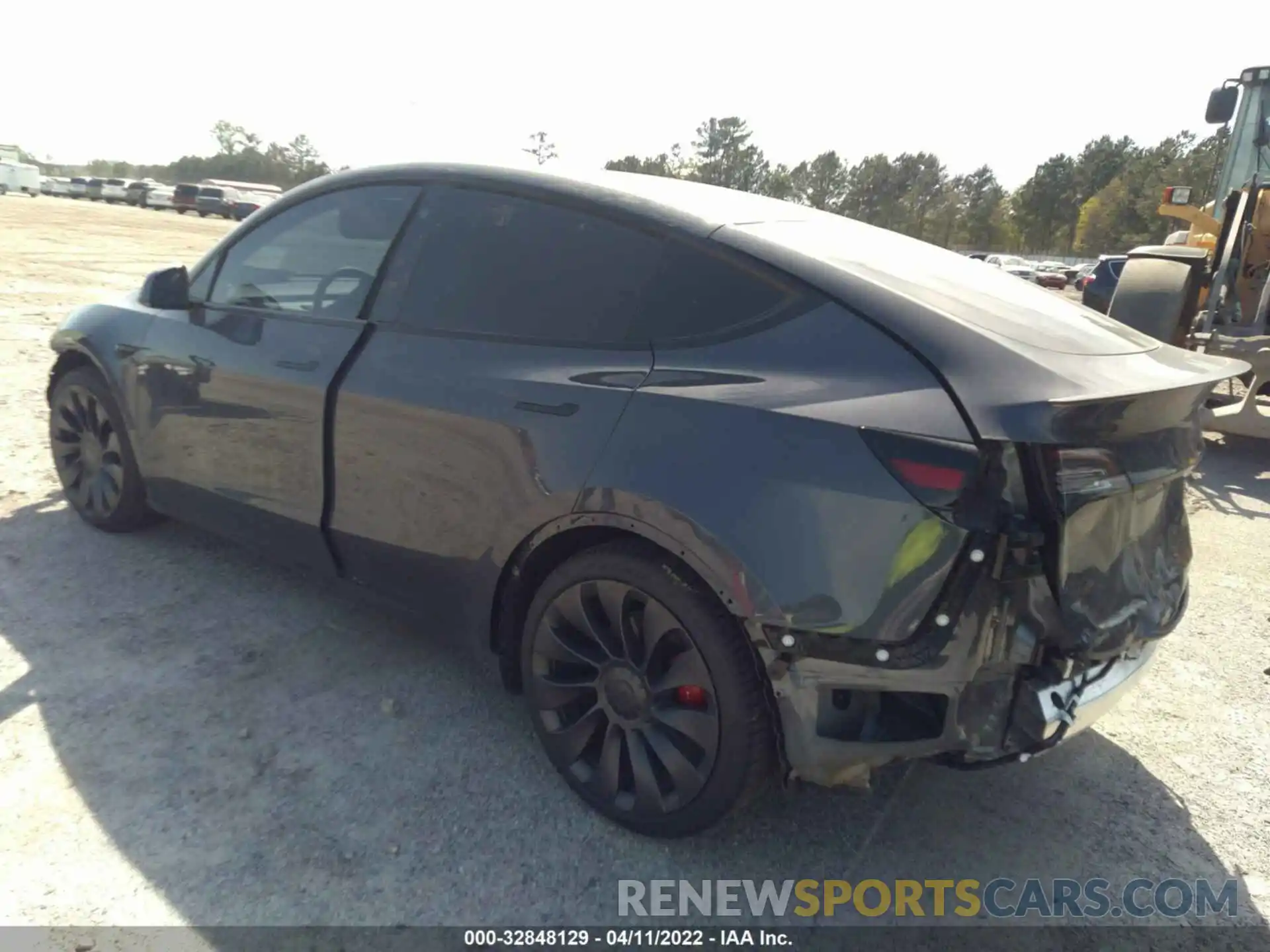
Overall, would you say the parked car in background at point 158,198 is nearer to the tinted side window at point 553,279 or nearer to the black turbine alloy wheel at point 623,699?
the tinted side window at point 553,279

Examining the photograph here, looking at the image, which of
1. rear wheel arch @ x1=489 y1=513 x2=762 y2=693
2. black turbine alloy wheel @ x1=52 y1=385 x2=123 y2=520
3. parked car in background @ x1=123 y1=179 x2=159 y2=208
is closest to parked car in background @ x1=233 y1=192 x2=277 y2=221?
parked car in background @ x1=123 y1=179 x2=159 y2=208

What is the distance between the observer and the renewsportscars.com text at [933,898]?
2.22 m

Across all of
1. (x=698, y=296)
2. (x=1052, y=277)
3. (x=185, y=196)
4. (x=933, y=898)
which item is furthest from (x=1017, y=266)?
(x=933, y=898)

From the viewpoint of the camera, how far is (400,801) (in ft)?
8.13

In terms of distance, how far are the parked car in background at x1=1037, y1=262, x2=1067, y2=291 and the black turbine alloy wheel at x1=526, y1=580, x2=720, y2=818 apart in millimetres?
38247

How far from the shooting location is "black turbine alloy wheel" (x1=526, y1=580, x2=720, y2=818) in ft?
7.31

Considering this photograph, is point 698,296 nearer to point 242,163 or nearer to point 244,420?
point 244,420

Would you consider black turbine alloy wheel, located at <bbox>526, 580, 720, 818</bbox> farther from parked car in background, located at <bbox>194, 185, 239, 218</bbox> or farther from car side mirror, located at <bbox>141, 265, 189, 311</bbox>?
parked car in background, located at <bbox>194, 185, 239, 218</bbox>

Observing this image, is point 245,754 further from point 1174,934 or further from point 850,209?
point 850,209

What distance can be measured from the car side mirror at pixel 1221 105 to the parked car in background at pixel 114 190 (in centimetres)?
6124

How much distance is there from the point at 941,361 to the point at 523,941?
1.70 metres

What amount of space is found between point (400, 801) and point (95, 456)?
262 cm

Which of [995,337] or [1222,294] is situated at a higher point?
[995,337]

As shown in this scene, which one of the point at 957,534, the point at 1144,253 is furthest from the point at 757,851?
the point at 1144,253
